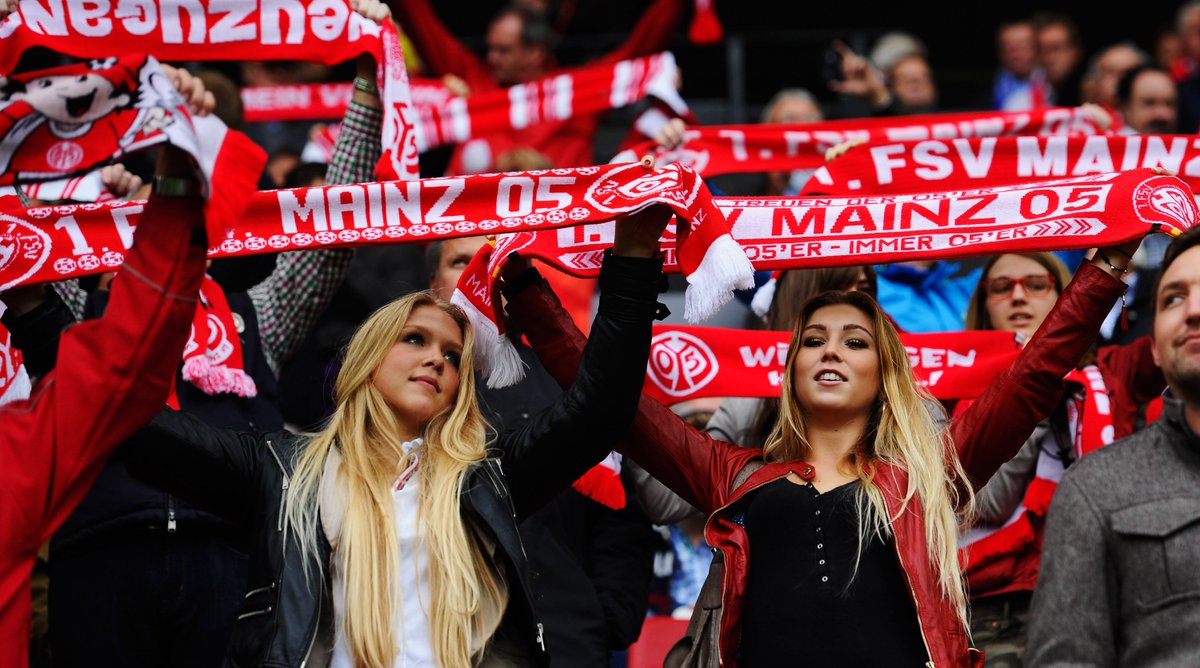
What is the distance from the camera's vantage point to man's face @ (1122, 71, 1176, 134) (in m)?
7.49

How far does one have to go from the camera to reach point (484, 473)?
394 centimetres

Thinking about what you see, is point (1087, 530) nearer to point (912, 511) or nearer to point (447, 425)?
point (912, 511)

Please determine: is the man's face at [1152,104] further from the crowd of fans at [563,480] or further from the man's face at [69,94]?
the man's face at [69,94]

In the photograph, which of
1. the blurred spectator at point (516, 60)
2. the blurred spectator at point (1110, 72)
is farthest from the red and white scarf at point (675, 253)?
the blurred spectator at point (1110, 72)

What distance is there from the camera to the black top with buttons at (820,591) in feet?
12.3

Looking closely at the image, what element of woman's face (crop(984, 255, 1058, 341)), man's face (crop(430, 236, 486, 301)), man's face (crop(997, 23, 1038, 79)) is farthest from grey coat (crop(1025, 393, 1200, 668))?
man's face (crop(997, 23, 1038, 79))

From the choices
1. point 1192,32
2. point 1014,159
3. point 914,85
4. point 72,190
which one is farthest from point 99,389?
point 1192,32

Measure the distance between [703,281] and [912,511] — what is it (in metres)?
0.78

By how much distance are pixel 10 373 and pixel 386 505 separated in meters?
1.18

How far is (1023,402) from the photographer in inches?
154

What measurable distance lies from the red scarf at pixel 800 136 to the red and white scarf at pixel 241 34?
1238mm

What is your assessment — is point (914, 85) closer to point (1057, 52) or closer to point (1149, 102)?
point (1149, 102)

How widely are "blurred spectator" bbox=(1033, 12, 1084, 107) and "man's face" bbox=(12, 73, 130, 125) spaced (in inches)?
258

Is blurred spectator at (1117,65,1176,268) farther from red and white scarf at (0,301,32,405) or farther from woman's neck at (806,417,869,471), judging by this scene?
red and white scarf at (0,301,32,405)
